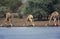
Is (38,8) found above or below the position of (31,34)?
above

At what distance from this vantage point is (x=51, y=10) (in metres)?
15.6

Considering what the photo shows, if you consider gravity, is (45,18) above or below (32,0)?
below

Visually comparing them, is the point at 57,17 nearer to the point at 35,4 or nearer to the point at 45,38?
the point at 35,4

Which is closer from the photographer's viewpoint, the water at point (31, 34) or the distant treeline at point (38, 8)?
the water at point (31, 34)

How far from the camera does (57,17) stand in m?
14.4

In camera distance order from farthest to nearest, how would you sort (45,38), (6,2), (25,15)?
(6,2), (25,15), (45,38)

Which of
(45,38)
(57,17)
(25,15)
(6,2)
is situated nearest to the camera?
(45,38)

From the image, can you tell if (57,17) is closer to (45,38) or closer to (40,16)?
(40,16)

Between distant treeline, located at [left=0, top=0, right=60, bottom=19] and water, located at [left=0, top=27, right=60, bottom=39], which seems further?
distant treeline, located at [left=0, top=0, right=60, bottom=19]

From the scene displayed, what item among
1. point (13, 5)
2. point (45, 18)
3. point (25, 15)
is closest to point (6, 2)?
point (13, 5)

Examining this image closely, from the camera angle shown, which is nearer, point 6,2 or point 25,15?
point 25,15

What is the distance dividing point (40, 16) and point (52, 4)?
1.33 metres

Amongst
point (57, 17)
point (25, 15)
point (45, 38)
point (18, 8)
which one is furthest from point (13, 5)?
point (45, 38)

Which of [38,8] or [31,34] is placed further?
[38,8]
